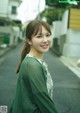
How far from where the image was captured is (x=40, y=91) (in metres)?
2.83

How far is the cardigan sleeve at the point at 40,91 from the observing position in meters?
2.83

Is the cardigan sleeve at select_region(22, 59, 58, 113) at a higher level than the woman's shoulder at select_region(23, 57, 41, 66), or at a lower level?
lower

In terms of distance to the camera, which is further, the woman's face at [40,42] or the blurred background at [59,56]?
the blurred background at [59,56]

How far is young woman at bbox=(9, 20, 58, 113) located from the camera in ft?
9.32

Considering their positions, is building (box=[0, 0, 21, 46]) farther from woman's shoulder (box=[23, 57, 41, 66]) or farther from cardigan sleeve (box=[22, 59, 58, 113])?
cardigan sleeve (box=[22, 59, 58, 113])

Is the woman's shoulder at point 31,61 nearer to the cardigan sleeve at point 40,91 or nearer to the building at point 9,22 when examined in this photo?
the cardigan sleeve at point 40,91

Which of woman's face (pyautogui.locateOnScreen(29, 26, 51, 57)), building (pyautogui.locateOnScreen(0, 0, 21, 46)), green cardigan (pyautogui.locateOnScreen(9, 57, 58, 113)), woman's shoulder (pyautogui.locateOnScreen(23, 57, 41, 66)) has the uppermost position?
woman's face (pyautogui.locateOnScreen(29, 26, 51, 57))

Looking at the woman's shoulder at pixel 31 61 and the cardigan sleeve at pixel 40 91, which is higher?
the woman's shoulder at pixel 31 61

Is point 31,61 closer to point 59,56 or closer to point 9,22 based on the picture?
point 59,56

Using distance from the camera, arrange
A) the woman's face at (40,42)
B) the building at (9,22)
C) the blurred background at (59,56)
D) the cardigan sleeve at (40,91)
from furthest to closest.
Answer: the building at (9,22) < the blurred background at (59,56) < the woman's face at (40,42) < the cardigan sleeve at (40,91)

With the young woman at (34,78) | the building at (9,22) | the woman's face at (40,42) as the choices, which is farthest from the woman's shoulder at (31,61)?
the building at (9,22)

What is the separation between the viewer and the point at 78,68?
21078 mm

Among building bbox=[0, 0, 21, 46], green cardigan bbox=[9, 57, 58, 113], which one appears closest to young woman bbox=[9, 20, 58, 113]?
green cardigan bbox=[9, 57, 58, 113]

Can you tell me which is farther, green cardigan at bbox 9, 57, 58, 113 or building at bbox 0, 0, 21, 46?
building at bbox 0, 0, 21, 46
